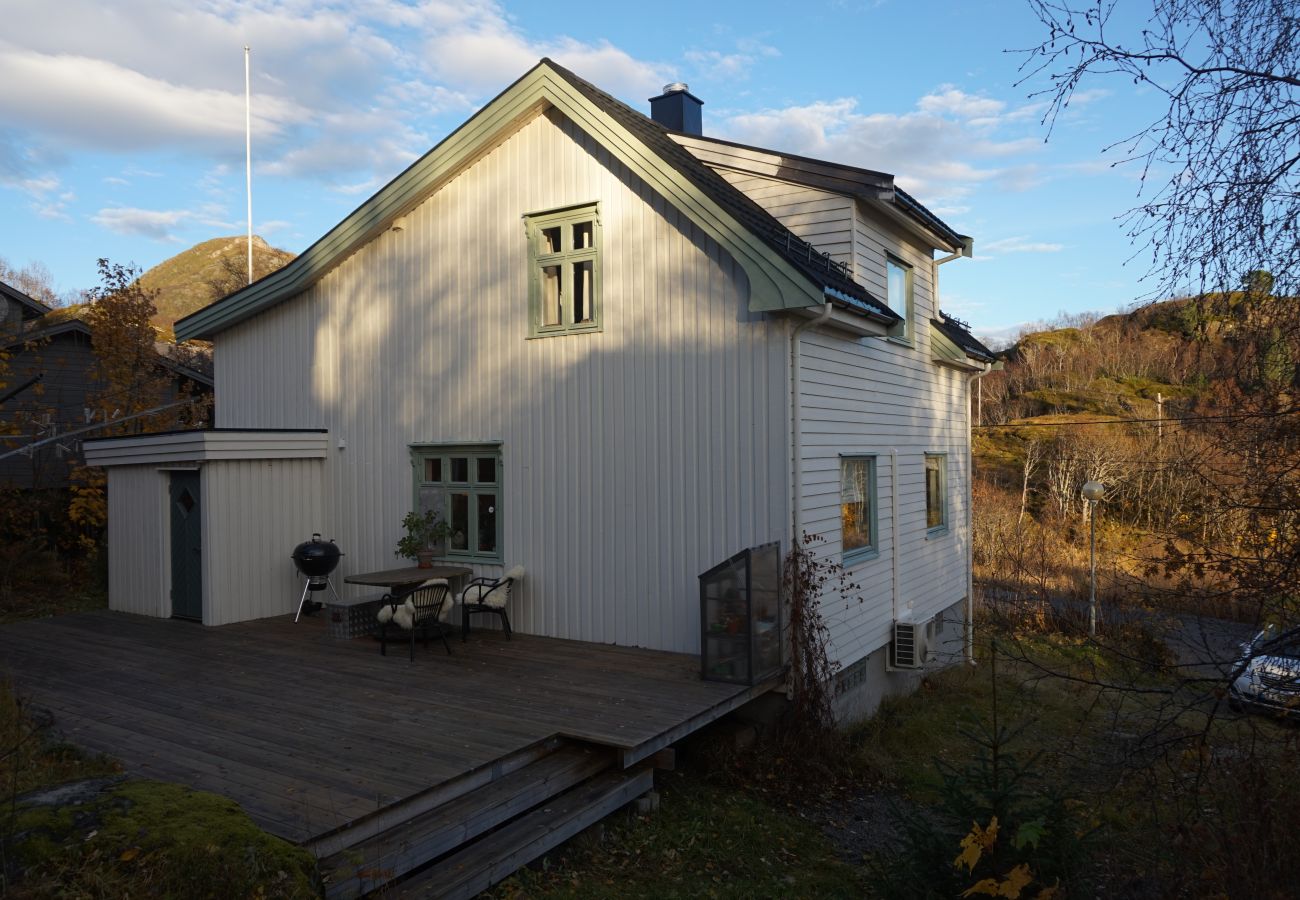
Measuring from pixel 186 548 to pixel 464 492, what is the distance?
372 centimetres

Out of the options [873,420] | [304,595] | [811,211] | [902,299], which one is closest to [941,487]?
[902,299]

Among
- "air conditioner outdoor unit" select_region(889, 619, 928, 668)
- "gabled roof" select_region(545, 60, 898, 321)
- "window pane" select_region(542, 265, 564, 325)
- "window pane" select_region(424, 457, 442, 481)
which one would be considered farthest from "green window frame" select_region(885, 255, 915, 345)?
"window pane" select_region(424, 457, 442, 481)

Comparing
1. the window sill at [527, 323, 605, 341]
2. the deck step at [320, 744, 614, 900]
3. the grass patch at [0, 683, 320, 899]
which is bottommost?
the deck step at [320, 744, 614, 900]

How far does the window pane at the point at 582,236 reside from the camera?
32.1 ft

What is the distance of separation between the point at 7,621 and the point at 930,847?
40.3 ft

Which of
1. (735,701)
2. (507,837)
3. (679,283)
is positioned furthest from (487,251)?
(507,837)

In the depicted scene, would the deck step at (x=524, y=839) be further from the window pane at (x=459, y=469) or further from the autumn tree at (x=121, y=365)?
the autumn tree at (x=121, y=365)

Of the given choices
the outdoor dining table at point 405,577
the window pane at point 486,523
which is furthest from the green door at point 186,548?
the window pane at point 486,523

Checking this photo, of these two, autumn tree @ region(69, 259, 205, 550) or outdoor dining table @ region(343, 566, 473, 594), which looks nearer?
outdoor dining table @ region(343, 566, 473, 594)

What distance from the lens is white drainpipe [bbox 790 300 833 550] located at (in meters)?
8.40

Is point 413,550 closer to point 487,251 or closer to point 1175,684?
point 487,251

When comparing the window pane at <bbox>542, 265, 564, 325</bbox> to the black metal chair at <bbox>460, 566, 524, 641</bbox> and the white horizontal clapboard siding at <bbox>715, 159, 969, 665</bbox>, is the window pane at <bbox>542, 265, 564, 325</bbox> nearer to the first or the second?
the white horizontal clapboard siding at <bbox>715, 159, 969, 665</bbox>

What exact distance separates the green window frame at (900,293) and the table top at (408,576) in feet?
20.1

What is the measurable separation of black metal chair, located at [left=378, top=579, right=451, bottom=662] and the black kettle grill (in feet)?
6.81
